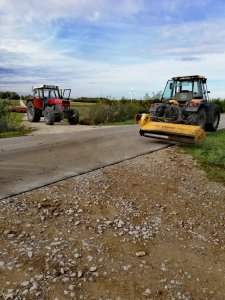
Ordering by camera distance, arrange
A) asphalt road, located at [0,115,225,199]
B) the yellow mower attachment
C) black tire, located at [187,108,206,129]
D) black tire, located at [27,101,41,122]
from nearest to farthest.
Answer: asphalt road, located at [0,115,225,199]
the yellow mower attachment
black tire, located at [187,108,206,129]
black tire, located at [27,101,41,122]

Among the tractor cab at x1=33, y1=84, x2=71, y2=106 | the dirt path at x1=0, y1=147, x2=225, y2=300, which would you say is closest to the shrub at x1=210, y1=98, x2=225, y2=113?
the tractor cab at x1=33, y1=84, x2=71, y2=106

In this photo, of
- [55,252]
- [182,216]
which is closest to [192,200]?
[182,216]

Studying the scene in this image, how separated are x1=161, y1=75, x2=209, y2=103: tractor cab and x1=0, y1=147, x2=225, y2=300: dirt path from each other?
25.3 ft

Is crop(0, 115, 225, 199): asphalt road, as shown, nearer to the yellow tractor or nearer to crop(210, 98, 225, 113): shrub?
the yellow tractor

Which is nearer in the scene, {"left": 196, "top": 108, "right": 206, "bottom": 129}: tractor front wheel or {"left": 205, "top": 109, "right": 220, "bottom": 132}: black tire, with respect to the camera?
{"left": 196, "top": 108, "right": 206, "bottom": 129}: tractor front wheel

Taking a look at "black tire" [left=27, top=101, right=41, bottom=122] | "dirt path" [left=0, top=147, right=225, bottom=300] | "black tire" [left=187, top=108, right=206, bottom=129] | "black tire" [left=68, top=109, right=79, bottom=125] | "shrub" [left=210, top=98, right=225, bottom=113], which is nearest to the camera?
"dirt path" [left=0, top=147, right=225, bottom=300]

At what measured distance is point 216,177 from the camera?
6.71 m

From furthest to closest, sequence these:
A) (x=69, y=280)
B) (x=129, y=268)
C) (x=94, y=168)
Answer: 1. (x=94, y=168)
2. (x=129, y=268)
3. (x=69, y=280)

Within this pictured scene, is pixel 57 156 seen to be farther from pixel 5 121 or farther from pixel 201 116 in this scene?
pixel 5 121

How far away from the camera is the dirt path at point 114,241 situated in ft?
10.3

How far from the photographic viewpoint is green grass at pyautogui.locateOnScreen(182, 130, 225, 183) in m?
7.03

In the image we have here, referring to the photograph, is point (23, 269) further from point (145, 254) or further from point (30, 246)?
point (145, 254)

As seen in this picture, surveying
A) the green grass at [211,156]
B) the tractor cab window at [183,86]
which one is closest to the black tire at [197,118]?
the green grass at [211,156]

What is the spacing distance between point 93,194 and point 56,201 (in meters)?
0.65
